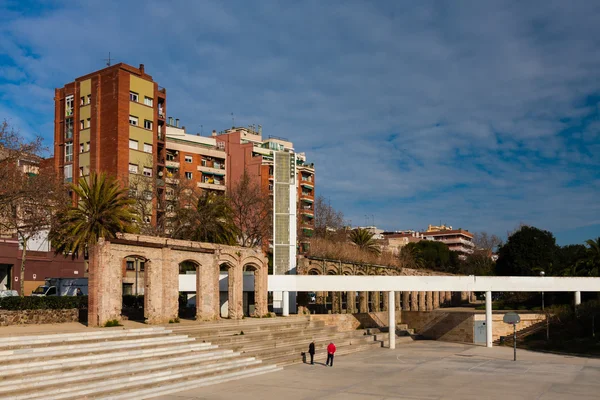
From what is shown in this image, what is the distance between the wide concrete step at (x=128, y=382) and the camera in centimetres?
1945

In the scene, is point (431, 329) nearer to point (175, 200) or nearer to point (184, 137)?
point (175, 200)

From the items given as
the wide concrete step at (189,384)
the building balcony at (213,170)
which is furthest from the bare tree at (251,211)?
the wide concrete step at (189,384)

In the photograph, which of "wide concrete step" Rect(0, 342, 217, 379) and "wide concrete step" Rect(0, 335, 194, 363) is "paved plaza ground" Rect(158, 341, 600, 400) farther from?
"wide concrete step" Rect(0, 335, 194, 363)

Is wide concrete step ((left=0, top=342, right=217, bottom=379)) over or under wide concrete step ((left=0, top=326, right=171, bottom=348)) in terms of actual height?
under

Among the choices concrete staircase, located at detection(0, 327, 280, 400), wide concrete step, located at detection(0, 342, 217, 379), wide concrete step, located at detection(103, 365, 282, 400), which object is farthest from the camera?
wide concrete step, located at detection(103, 365, 282, 400)

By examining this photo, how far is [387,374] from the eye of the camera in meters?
27.9

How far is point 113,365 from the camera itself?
23.0 meters

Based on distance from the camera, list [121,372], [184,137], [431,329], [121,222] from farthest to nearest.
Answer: [184,137] → [431,329] → [121,222] → [121,372]

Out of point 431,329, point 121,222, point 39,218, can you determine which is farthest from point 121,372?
point 431,329

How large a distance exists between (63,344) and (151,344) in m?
3.95

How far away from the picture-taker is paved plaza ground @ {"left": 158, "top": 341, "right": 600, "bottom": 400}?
2250 cm

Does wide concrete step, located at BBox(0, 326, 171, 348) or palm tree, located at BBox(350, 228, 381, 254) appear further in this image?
palm tree, located at BBox(350, 228, 381, 254)

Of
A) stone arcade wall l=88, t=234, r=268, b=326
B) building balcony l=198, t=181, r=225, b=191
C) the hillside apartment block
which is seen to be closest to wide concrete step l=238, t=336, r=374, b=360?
stone arcade wall l=88, t=234, r=268, b=326

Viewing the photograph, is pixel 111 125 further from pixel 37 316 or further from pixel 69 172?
pixel 37 316
